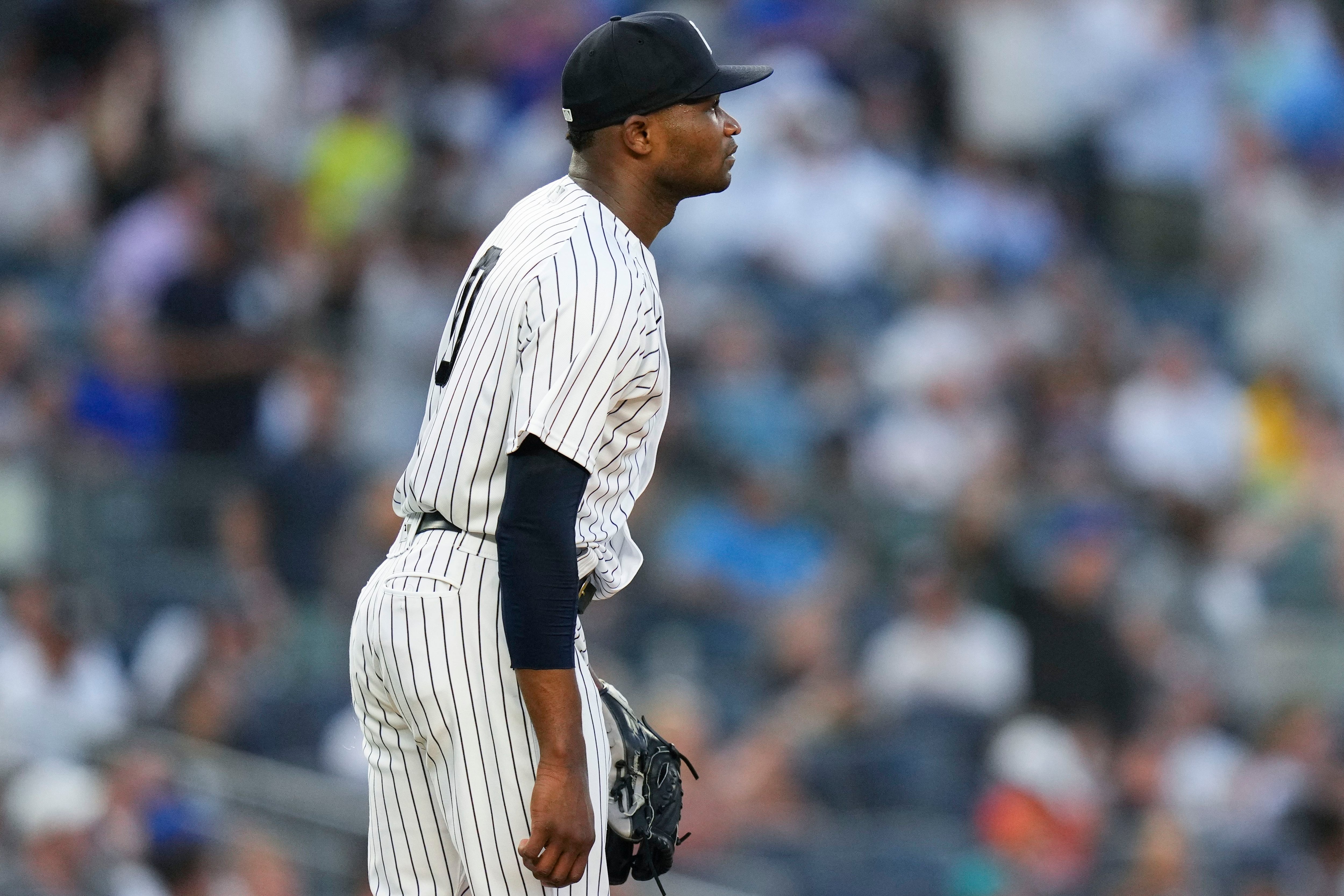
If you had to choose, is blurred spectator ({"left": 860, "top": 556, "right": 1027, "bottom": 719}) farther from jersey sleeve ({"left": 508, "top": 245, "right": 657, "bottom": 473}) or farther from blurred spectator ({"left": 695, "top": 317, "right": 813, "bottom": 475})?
jersey sleeve ({"left": 508, "top": 245, "right": 657, "bottom": 473})

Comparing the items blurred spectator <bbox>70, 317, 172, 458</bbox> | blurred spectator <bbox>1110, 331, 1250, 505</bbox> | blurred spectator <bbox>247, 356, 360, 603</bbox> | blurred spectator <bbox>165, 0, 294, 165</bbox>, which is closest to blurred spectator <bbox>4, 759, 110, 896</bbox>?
blurred spectator <bbox>247, 356, 360, 603</bbox>

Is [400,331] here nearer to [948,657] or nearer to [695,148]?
[948,657]

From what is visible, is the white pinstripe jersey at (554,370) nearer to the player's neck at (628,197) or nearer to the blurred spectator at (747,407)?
the player's neck at (628,197)

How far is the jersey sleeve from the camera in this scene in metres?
2.57

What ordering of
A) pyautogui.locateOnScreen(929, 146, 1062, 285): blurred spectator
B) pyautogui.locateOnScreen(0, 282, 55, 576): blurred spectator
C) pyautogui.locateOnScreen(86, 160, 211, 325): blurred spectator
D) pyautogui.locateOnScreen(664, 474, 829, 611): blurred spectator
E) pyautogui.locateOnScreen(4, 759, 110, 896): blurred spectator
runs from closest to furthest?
pyautogui.locateOnScreen(4, 759, 110, 896): blurred spectator < pyautogui.locateOnScreen(0, 282, 55, 576): blurred spectator < pyautogui.locateOnScreen(86, 160, 211, 325): blurred spectator < pyautogui.locateOnScreen(664, 474, 829, 611): blurred spectator < pyautogui.locateOnScreen(929, 146, 1062, 285): blurred spectator

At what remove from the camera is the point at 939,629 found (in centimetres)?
816

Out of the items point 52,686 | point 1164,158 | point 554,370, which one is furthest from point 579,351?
point 1164,158

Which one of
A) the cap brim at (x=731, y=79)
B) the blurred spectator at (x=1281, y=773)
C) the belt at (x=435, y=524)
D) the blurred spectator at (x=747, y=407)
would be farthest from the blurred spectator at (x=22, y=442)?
the cap brim at (x=731, y=79)

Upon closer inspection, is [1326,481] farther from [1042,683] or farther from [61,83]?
[61,83]

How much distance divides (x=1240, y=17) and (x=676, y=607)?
6.42 m

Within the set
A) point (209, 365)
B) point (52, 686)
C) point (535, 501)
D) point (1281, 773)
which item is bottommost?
point (1281, 773)

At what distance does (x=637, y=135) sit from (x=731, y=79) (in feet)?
0.52

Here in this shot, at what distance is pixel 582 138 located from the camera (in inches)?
111

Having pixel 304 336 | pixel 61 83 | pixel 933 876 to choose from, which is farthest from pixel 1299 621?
pixel 61 83
